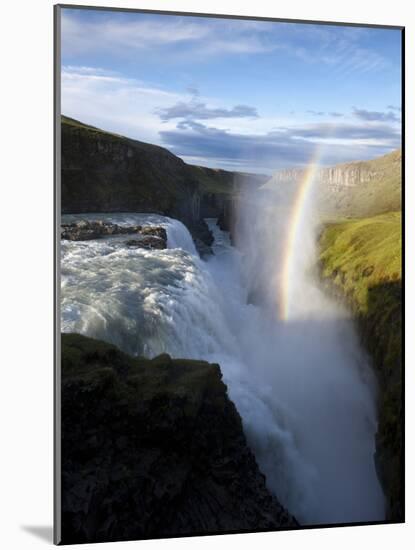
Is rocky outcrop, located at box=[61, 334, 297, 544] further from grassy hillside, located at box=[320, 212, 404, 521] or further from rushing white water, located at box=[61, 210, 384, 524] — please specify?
Answer: grassy hillside, located at box=[320, 212, 404, 521]

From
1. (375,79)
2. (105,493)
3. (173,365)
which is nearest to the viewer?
(105,493)

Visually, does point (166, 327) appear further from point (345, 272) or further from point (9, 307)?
point (345, 272)

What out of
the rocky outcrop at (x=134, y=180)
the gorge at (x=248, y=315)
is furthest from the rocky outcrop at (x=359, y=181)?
the rocky outcrop at (x=134, y=180)

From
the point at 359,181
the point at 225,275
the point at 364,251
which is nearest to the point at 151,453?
the point at 225,275

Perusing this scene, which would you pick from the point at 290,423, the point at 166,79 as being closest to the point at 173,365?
the point at 290,423

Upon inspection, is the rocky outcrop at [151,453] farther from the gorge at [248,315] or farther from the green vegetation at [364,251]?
the green vegetation at [364,251]

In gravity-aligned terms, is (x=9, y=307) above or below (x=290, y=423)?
above
